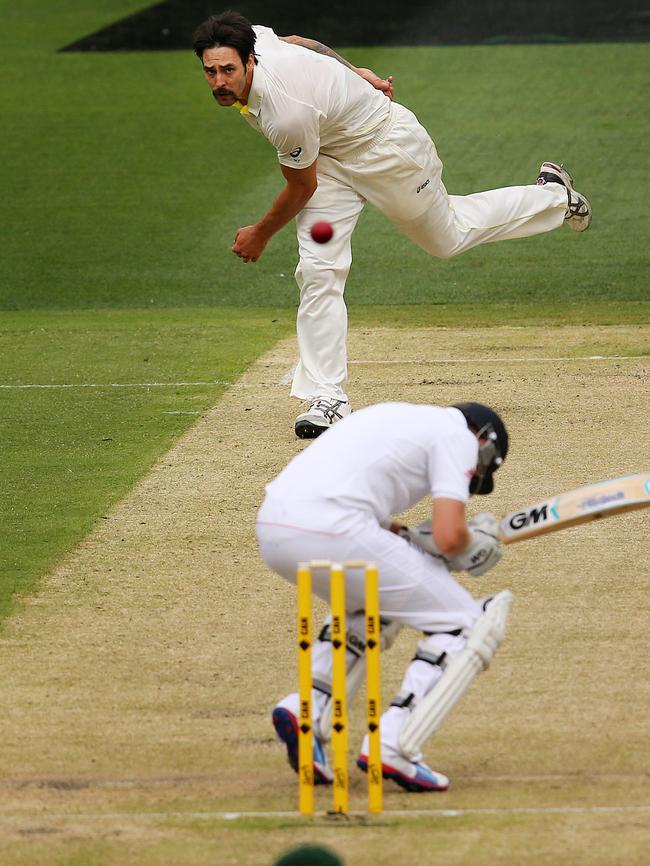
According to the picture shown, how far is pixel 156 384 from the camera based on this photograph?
9719 mm

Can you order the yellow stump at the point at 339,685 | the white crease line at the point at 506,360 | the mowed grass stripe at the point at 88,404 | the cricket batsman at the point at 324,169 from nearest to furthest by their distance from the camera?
the yellow stump at the point at 339,685, the mowed grass stripe at the point at 88,404, the cricket batsman at the point at 324,169, the white crease line at the point at 506,360

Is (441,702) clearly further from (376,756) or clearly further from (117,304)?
(117,304)

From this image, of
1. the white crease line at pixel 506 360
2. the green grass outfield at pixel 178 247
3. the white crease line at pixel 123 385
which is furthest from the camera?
the white crease line at pixel 506 360

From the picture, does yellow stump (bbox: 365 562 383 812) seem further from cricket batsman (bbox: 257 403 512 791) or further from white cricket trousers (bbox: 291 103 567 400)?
white cricket trousers (bbox: 291 103 567 400)

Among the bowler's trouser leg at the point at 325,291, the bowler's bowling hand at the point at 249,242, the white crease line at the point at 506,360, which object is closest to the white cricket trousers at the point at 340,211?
the bowler's trouser leg at the point at 325,291

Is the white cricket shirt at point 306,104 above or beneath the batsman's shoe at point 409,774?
above

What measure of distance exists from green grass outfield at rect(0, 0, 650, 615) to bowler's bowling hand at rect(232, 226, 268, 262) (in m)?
1.11

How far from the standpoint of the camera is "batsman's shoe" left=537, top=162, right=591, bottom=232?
908 centimetres

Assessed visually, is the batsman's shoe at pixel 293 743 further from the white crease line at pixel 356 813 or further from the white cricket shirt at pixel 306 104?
the white cricket shirt at pixel 306 104

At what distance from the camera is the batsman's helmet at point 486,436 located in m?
4.76

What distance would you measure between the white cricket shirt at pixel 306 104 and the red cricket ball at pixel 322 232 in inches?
14.7

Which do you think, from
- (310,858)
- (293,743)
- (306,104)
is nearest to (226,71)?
(306,104)

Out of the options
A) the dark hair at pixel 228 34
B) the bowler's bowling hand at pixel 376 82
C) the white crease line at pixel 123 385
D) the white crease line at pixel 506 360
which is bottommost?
the white crease line at pixel 123 385

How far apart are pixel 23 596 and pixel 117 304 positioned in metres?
6.76
